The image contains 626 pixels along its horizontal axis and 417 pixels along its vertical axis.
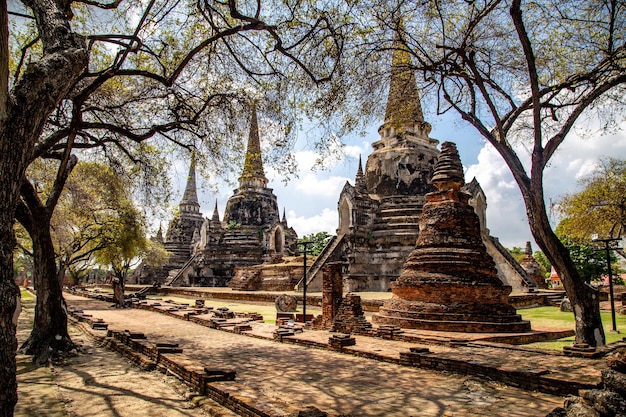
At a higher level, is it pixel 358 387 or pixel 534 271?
pixel 534 271

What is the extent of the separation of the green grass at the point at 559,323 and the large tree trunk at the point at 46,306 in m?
8.79

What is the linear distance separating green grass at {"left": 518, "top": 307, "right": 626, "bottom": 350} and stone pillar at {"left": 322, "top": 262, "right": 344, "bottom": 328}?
4.37 meters

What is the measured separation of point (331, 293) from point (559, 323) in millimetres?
6326

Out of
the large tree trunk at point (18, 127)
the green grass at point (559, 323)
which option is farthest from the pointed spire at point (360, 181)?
the large tree trunk at point (18, 127)

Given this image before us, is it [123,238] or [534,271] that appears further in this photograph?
[534,271]

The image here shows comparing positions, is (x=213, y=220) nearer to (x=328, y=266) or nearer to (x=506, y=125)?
(x=328, y=266)

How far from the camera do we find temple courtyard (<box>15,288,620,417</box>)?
16.3 feet

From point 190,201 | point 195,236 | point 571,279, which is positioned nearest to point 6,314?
point 571,279

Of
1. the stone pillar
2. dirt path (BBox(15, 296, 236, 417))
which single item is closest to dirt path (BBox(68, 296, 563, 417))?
dirt path (BBox(15, 296, 236, 417))

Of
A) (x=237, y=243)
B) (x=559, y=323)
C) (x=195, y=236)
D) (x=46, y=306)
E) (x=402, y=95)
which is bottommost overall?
(x=559, y=323)

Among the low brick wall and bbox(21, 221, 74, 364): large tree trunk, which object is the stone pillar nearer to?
the low brick wall

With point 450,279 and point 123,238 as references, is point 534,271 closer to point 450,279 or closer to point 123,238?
point 450,279

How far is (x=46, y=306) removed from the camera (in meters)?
8.24

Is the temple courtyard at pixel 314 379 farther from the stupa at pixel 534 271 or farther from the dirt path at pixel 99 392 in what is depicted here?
the stupa at pixel 534 271
